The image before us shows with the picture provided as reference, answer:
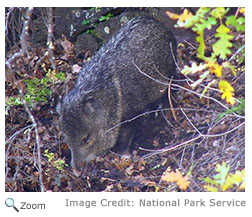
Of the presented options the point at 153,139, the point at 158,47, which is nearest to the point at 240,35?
the point at 158,47

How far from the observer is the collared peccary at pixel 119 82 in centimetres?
386

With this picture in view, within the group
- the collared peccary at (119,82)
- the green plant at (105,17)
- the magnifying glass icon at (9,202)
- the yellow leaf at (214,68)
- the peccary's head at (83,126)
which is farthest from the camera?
the green plant at (105,17)

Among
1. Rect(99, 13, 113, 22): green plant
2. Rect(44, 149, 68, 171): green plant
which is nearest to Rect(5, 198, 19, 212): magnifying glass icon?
Rect(44, 149, 68, 171): green plant

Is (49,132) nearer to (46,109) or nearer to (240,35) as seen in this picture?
(46,109)

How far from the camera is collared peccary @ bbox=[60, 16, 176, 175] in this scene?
386 cm

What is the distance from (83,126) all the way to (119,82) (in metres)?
0.61

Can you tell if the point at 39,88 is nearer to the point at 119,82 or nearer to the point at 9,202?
the point at 119,82

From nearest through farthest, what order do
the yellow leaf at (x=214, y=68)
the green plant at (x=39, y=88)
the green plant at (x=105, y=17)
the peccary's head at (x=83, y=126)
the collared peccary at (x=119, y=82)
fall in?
the yellow leaf at (x=214, y=68) → the peccary's head at (x=83, y=126) → the collared peccary at (x=119, y=82) → the green plant at (x=39, y=88) → the green plant at (x=105, y=17)

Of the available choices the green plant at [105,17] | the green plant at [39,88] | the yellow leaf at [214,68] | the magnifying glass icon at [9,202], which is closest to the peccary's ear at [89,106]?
the green plant at [39,88]

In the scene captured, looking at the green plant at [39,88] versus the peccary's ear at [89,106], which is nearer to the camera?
the peccary's ear at [89,106]

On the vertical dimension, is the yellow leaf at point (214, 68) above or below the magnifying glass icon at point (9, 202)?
above

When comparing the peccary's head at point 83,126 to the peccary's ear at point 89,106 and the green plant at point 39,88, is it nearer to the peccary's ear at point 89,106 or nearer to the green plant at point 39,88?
the peccary's ear at point 89,106

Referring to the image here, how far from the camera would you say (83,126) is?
12.4 feet
